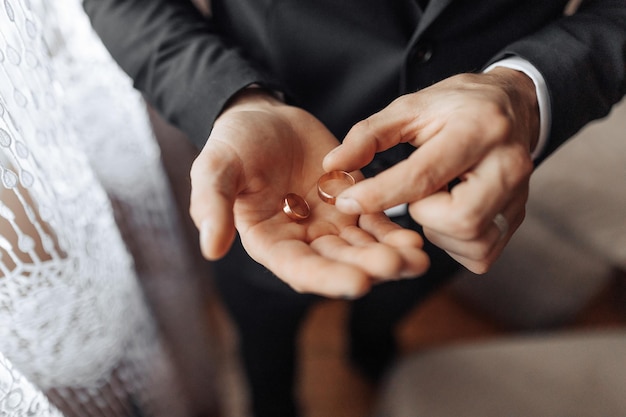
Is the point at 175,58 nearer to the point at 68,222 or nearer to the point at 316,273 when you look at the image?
the point at 68,222

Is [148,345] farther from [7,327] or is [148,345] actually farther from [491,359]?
[491,359]

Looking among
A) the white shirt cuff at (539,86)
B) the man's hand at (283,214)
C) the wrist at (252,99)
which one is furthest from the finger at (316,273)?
the white shirt cuff at (539,86)

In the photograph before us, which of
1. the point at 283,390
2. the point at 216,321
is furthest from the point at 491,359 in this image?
the point at 216,321

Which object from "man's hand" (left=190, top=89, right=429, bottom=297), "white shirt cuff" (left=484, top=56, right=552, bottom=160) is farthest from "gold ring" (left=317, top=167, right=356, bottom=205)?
"white shirt cuff" (left=484, top=56, right=552, bottom=160)

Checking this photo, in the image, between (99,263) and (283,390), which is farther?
(283,390)

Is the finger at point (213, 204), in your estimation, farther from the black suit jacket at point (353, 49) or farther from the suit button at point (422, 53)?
the suit button at point (422, 53)

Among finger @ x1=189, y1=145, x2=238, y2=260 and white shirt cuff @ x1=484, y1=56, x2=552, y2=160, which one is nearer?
finger @ x1=189, y1=145, x2=238, y2=260

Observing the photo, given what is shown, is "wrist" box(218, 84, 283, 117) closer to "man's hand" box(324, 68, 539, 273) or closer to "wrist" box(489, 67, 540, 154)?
"man's hand" box(324, 68, 539, 273)

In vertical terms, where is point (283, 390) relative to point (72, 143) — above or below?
below

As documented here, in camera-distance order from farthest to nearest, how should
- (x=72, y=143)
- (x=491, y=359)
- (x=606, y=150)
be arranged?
1. (x=606, y=150)
2. (x=491, y=359)
3. (x=72, y=143)
